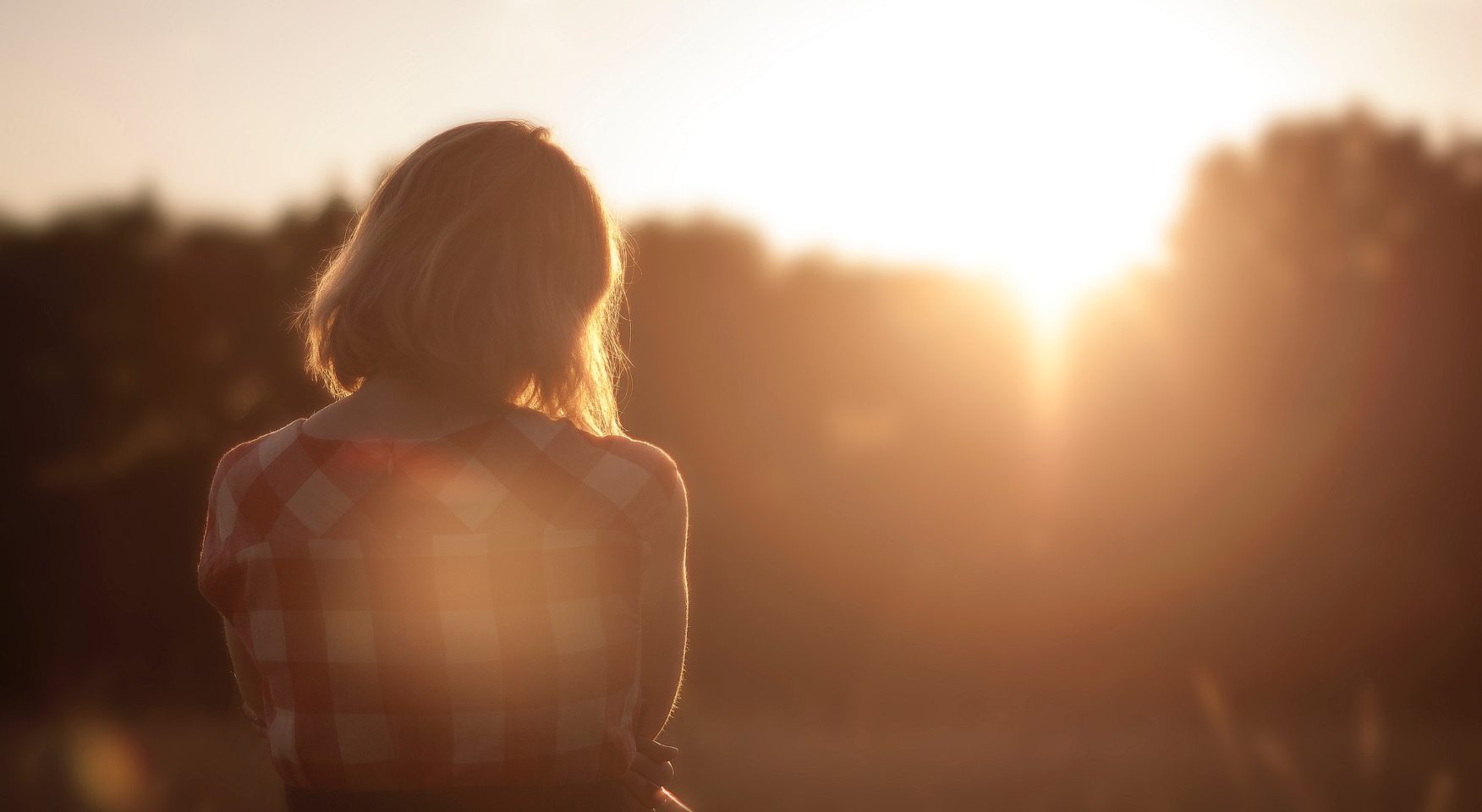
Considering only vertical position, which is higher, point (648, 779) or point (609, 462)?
point (609, 462)

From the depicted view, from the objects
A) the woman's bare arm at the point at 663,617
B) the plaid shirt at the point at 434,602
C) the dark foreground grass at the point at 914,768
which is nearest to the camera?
the plaid shirt at the point at 434,602

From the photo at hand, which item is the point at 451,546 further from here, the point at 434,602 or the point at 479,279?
the point at 479,279

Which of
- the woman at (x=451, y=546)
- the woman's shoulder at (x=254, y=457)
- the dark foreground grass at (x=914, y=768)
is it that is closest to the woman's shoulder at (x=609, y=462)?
the woman at (x=451, y=546)

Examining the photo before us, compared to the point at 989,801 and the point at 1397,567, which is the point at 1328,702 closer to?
the point at 1397,567

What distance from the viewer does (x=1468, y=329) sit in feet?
47.3

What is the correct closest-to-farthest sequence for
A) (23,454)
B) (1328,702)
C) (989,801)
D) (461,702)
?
(461,702) < (989,801) < (23,454) < (1328,702)

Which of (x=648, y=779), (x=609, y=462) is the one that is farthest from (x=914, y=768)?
(x=609, y=462)

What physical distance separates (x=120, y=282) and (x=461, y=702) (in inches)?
448

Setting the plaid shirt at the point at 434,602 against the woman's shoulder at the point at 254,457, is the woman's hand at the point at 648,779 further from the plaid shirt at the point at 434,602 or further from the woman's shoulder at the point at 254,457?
the woman's shoulder at the point at 254,457

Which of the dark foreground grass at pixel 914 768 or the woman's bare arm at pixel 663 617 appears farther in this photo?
the dark foreground grass at pixel 914 768

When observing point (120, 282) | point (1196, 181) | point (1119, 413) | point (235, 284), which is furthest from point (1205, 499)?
point (120, 282)

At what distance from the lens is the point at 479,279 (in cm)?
153

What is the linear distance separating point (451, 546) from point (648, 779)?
425 mm

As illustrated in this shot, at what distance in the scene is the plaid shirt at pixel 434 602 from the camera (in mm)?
1419
